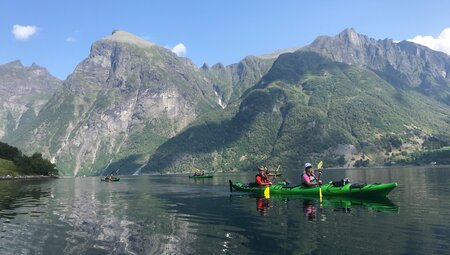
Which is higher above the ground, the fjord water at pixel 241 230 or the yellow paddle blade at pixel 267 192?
the yellow paddle blade at pixel 267 192

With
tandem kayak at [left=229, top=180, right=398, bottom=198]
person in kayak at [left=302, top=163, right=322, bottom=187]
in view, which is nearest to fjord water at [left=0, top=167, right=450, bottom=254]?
tandem kayak at [left=229, top=180, right=398, bottom=198]

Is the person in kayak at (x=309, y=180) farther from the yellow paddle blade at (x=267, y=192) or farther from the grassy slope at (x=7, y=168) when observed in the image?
the grassy slope at (x=7, y=168)

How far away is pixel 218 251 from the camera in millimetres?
24781

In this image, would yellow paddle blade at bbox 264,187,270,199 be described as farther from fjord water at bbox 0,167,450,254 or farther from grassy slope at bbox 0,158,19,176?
grassy slope at bbox 0,158,19,176

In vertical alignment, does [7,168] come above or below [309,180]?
above

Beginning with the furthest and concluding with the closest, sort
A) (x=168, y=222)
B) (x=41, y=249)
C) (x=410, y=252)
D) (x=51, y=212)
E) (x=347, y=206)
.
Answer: (x=51, y=212) → (x=347, y=206) → (x=168, y=222) → (x=41, y=249) → (x=410, y=252)

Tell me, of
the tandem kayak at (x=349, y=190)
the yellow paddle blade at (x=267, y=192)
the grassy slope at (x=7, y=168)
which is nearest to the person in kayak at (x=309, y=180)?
the tandem kayak at (x=349, y=190)

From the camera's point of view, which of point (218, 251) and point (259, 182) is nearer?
point (218, 251)

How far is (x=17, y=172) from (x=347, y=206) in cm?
18054

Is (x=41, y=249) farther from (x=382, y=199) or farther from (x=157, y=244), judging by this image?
(x=382, y=199)

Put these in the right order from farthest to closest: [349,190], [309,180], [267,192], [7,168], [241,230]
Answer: [7,168], [267,192], [309,180], [349,190], [241,230]

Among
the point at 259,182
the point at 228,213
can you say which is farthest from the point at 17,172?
the point at 228,213

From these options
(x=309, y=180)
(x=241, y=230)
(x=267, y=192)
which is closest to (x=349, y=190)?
(x=309, y=180)

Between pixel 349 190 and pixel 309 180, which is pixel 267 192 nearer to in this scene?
pixel 309 180
